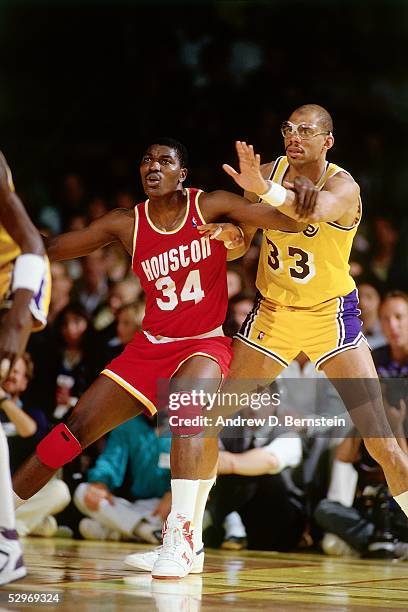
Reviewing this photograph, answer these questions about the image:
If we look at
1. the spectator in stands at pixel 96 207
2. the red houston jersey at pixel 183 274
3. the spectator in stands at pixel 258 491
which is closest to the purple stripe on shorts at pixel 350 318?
the red houston jersey at pixel 183 274

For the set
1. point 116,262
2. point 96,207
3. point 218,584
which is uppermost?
point 96,207

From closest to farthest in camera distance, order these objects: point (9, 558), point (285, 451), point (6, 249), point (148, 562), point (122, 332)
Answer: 1. point (9, 558)
2. point (6, 249)
3. point (148, 562)
4. point (285, 451)
5. point (122, 332)

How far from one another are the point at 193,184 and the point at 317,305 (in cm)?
351

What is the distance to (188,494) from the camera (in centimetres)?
464

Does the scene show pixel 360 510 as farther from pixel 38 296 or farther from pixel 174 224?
pixel 38 296

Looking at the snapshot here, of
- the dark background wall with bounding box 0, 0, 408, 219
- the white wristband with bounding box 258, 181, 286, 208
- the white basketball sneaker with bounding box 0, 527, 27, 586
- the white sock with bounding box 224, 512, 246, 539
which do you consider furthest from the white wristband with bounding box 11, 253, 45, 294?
the dark background wall with bounding box 0, 0, 408, 219

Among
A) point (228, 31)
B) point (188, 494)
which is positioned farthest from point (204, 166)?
point (188, 494)

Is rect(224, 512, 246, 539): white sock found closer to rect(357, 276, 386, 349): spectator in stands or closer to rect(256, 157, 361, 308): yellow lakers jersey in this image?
rect(357, 276, 386, 349): spectator in stands

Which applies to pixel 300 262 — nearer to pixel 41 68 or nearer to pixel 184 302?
pixel 184 302

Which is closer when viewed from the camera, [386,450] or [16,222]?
[16,222]

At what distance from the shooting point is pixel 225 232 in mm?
4762

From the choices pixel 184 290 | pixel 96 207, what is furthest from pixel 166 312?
pixel 96 207

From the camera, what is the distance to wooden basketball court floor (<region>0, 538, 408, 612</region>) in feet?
12.4

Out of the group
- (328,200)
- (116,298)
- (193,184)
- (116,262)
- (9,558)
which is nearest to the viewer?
(9,558)
